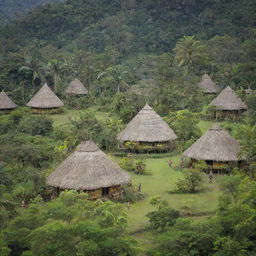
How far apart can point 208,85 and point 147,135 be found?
23387 mm

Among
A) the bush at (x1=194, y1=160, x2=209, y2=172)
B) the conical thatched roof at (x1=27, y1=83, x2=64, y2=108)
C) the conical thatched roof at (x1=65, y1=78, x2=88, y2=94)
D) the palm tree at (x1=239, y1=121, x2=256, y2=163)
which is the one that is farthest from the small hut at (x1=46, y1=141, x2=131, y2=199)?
the conical thatched roof at (x1=65, y1=78, x2=88, y2=94)

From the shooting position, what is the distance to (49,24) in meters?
84.7

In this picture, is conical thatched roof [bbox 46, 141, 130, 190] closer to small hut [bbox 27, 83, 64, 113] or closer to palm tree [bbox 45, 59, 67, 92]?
small hut [bbox 27, 83, 64, 113]

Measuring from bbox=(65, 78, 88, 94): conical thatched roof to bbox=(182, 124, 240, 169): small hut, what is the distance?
94.7 ft

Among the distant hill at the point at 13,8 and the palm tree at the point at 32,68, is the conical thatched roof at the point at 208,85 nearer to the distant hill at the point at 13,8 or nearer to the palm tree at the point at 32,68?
the palm tree at the point at 32,68

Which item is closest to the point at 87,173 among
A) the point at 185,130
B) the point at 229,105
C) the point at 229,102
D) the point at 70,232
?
the point at 70,232

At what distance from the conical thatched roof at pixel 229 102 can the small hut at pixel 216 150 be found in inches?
596

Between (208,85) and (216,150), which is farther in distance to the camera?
(208,85)

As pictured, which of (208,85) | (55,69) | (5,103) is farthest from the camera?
(55,69)

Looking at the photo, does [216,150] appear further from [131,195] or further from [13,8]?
[13,8]

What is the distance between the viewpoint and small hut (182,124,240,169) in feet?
100

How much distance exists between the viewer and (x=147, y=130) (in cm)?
3647

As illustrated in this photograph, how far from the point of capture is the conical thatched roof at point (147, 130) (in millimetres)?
36094

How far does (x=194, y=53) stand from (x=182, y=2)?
25609 mm
